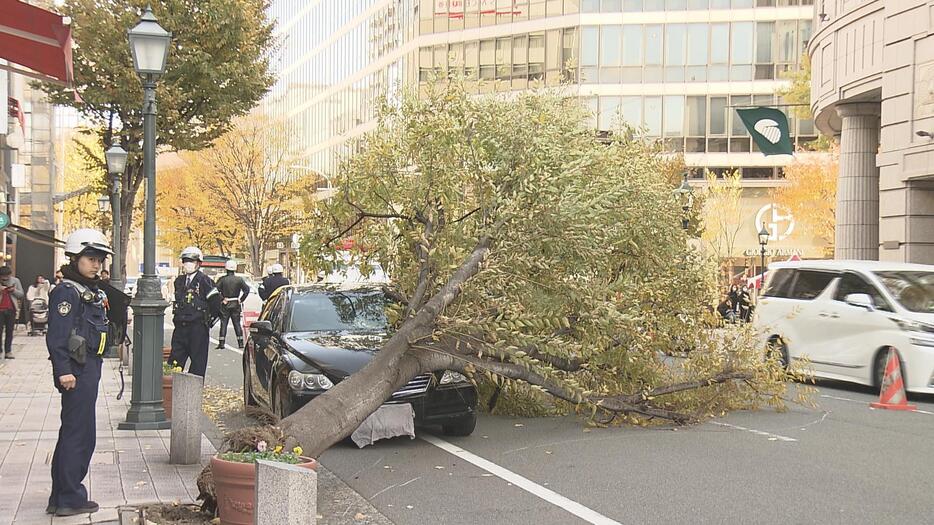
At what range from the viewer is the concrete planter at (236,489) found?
6383 millimetres

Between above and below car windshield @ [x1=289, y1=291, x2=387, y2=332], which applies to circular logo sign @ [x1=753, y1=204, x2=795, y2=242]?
above

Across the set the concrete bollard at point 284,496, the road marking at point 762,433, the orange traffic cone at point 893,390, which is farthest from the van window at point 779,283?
the concrete bollard at point 284,496

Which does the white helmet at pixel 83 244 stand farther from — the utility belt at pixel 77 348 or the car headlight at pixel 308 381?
the car headlight at pixel 308 381

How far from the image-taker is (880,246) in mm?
27688

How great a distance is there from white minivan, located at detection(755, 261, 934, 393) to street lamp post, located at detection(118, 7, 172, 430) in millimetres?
7995

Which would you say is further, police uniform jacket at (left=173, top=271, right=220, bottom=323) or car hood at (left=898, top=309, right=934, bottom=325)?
car hood at (left=898, top=309, right=934, bottom=325)

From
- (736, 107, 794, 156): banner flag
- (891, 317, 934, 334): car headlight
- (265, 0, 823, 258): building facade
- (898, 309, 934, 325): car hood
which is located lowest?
(891, 317, 934, 334): car headlight

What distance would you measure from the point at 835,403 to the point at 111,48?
16162mm

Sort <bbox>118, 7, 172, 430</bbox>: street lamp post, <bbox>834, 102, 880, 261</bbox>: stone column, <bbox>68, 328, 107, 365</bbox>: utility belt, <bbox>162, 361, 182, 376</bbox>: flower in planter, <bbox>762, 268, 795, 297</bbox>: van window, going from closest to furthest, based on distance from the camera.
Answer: <bbox>68, 328, 107, 365</bbox>: utility belt < <bbox>118, 7, 172, 430</bbox>: street lamp post < <bbox>162, 361, 182, 376</bbox>: flower in planter < <bbox>762, 268, 795, 297</bbox>: van window < <bbox>834, 102, 880, 261</bbox>: stone column

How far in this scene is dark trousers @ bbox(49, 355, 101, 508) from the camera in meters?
7.08

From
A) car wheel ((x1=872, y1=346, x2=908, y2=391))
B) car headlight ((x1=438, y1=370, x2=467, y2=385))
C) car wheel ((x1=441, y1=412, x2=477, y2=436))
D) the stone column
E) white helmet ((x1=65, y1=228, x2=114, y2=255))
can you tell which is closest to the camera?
white helmet ((x1=65, y1=228, x2=114, y2=255))

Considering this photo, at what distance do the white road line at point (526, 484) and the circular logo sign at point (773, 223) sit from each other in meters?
46.7

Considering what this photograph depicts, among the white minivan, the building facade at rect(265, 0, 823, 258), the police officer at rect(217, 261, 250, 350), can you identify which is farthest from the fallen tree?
the building facade at rect(265, 0, 823, 258)

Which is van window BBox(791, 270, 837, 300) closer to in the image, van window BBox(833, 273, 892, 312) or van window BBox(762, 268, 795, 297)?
van window BBox(762, 268, 795, 297)
